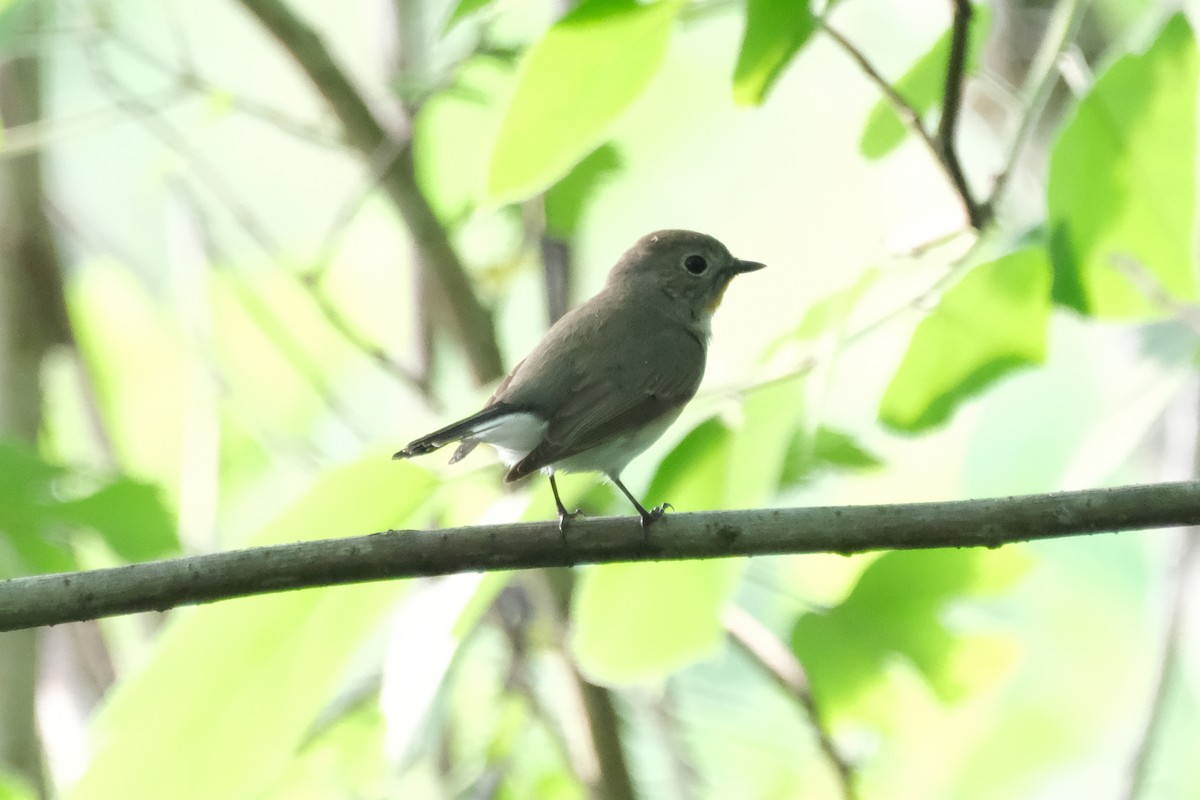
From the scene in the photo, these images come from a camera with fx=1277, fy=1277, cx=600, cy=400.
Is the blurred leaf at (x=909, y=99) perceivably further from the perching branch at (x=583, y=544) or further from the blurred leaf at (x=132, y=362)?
the blurred leaf at (x=132, y=362)

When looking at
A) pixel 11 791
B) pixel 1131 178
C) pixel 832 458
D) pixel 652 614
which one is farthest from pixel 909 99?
pixel 11 791

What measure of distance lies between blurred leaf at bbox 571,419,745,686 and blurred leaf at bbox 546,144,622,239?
72 cm

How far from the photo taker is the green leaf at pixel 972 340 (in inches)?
60.8

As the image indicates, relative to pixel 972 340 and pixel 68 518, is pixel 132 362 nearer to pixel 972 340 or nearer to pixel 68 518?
pixel 68 518

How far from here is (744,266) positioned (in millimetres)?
2998

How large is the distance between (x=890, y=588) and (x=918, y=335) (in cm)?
56

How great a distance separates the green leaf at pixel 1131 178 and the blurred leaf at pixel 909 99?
10.5 inches

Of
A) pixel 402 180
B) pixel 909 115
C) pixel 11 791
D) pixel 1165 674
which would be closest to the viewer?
pixel 909 115

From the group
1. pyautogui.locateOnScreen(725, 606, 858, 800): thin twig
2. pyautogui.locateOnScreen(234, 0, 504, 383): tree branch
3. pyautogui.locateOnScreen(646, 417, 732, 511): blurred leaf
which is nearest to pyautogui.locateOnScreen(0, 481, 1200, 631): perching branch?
pyautogui.locateOnScreen(646, 417, 732, 511): blurred leaf

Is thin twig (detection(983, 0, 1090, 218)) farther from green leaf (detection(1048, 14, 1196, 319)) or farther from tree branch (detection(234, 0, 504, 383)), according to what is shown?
tree branch (detection(234, 0, 504, 383))

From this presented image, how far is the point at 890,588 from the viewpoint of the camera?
2.01 m

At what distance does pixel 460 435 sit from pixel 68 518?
636 mm

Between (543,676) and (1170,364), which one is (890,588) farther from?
(543,676)

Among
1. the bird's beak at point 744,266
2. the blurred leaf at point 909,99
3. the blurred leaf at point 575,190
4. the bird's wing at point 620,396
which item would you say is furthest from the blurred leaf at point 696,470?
the bird's beak at point 744,266
